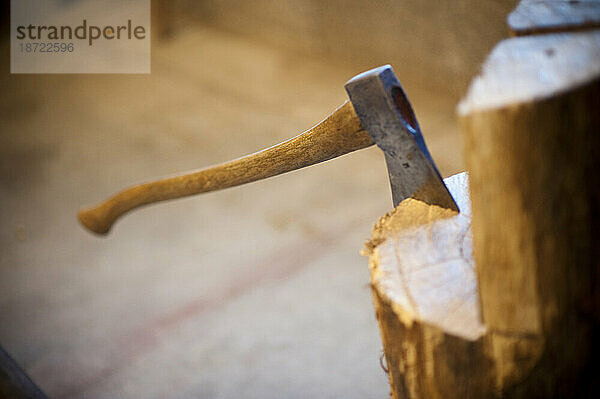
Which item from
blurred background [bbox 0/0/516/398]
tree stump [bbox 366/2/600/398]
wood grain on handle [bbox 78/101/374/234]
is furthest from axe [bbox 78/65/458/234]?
blurred background [bbox 0/0/516/398]

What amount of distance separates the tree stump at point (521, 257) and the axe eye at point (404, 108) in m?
0.24

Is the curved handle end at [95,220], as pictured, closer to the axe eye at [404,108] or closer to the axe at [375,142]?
the axe at [375,142]

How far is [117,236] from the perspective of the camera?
262cm

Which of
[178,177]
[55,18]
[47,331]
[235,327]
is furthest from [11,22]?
[178,177]

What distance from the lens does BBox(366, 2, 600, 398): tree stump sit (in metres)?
0.68

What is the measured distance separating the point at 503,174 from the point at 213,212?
2104 mm

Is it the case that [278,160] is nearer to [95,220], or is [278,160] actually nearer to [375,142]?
[375,142]

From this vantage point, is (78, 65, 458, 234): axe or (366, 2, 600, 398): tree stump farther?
(78, 65, 458, 234): axe

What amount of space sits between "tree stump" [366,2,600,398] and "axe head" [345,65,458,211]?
153 mm

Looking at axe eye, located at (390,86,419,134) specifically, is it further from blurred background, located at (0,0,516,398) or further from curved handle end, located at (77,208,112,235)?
curved handle end, located at (77,208,112,235)

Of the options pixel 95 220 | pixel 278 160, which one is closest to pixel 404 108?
pixel 278 160

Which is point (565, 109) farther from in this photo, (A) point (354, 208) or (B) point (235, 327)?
(A) point (354, 208)

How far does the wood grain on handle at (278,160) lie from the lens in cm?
110

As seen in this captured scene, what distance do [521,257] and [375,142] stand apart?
0.40 metres
